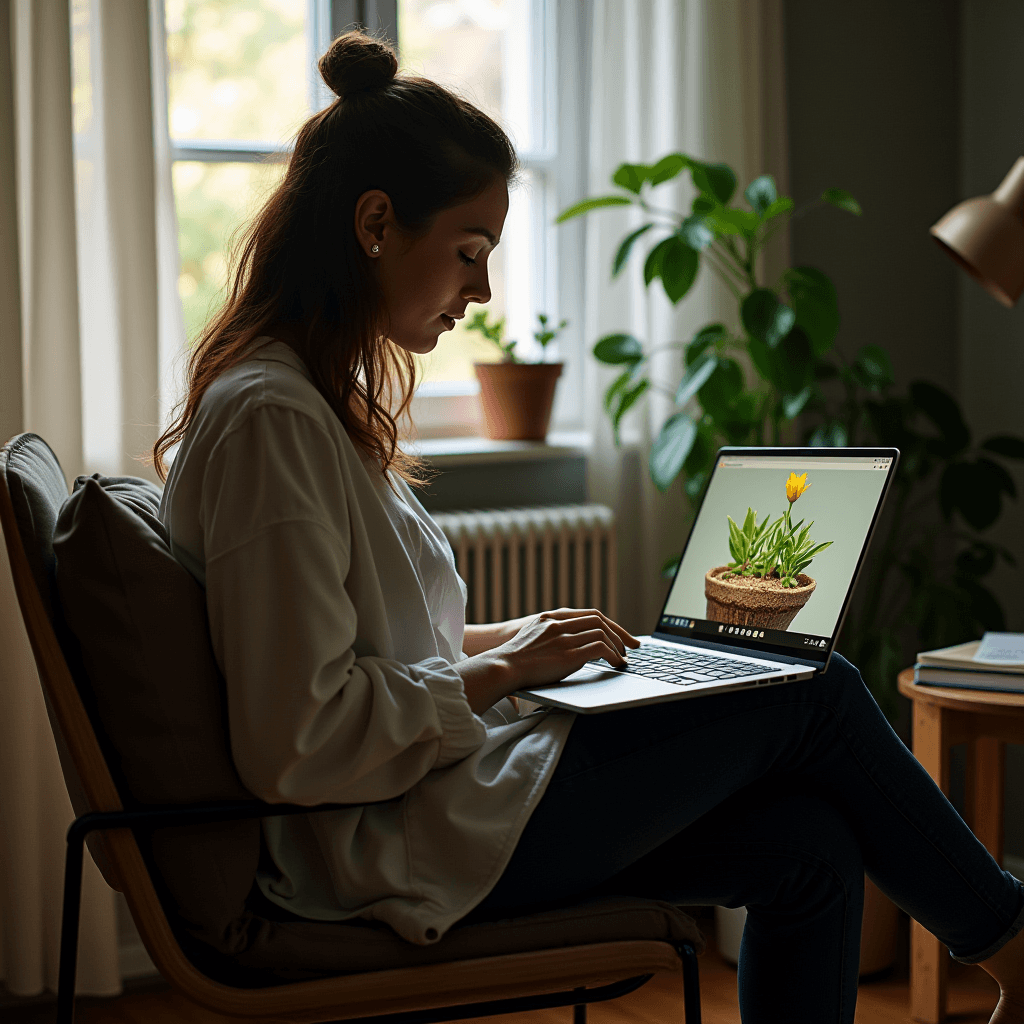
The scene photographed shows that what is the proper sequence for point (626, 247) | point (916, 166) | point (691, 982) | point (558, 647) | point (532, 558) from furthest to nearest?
point (916, 166) → point (532, 558) → point (626, 247) → point (558, 647) → point (691, 982)

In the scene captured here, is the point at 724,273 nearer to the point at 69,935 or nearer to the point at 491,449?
the point at 491,449

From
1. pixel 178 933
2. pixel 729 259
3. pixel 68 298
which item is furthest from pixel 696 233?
pixel 178 933

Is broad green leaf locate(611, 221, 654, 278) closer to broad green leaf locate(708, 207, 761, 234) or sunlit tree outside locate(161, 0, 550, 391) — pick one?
broad green leaf locate(708, 207, 761, 234)

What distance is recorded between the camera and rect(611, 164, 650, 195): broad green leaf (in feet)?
6.84

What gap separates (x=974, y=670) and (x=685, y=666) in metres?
0.69

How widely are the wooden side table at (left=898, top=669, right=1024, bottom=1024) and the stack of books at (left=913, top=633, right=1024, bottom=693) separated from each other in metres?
0.01

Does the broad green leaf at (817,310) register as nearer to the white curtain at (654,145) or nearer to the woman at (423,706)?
the white curtain at (654,145)

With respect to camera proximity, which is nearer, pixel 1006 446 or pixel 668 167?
pixel 668 167

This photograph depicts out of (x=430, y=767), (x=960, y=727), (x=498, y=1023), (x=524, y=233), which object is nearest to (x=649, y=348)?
(x=524, y=233)

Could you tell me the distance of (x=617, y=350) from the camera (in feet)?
7.19

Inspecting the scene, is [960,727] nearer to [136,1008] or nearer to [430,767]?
[430,767]

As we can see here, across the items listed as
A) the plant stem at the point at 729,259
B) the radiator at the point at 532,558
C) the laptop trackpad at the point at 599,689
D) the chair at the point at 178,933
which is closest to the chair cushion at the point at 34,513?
the chair at the point at 178,933

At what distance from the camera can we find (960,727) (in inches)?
68.8

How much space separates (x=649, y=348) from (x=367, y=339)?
1.32 meters
